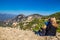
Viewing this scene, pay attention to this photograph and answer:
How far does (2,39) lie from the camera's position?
2567 cm

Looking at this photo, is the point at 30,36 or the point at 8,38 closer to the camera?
the point at 8,38

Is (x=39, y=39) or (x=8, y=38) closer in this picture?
(x=8, y=38)

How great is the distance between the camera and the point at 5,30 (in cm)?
3023

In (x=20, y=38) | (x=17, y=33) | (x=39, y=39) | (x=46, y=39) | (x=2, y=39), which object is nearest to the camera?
(x=2, y=39)

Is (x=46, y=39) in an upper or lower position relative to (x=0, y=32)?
lower

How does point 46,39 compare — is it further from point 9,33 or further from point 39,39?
point 9,33

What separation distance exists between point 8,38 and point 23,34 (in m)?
4.30

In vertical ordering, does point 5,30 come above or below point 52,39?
above

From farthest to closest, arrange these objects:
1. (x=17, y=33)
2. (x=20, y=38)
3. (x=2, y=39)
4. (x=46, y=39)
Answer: (x=46, y=39)
(x=17, y=33)
(x=20, y=38)
(x=2, y=39)

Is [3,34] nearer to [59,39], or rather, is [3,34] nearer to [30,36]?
[30,36]

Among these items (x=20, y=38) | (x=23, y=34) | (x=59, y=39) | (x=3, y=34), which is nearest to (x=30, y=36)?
(x=23, y=34)

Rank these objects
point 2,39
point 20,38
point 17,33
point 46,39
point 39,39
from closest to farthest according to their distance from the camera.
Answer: point 2,39 < point 20,38 < point 17,33 < point 39,39 < point 46,39

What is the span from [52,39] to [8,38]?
12.2 metres

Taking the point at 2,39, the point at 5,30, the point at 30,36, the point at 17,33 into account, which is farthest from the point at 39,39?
the point at 2,39
